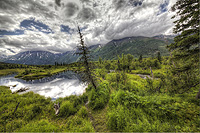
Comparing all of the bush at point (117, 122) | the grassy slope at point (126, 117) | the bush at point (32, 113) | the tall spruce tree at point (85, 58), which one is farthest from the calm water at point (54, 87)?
the bush at point (32, 113)

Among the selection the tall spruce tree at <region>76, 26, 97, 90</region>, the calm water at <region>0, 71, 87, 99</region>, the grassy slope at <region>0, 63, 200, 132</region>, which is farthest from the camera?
the calm water at <region>0, 71, 87, 99</region>

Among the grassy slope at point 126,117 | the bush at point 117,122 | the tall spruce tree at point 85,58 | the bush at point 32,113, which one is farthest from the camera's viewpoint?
the tall spruce tree at point 85,58

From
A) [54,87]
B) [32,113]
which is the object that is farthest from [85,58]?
[54,87]

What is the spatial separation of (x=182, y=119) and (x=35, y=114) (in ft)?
56.7

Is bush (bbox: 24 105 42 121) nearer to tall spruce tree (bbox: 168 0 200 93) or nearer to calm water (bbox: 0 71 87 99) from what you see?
calm water (bbox: 0 71 87 99)

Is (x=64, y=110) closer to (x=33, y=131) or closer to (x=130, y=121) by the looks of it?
(x=33, y=131)

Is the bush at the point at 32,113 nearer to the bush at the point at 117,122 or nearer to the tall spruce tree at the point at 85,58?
the tall spruce tree at the point at 85,58

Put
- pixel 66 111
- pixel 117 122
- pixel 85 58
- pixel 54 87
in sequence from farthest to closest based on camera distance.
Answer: pixel 54 87 < pixel 85 58 < pixel 66 111 < pixel 117 122

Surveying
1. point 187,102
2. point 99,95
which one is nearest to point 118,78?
point 99,95

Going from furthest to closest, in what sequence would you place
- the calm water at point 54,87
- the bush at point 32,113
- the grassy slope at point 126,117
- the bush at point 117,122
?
the calm water at point 54,87
the bush at point 32,113
the bush at point 117,122
the grassy slope at point 126,117

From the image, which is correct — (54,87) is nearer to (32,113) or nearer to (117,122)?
(32,113)

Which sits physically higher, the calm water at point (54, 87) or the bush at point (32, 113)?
the bush at point (32, 113)

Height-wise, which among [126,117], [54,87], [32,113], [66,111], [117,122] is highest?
[126,117]

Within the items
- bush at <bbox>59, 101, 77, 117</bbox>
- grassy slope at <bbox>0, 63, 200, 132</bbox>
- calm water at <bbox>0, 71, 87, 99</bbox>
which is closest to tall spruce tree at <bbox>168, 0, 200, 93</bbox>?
grassy slope at <bbox>0, 63, 200, 132</bbox>
